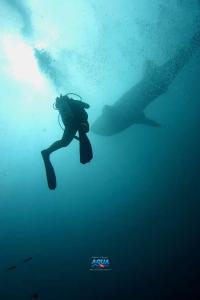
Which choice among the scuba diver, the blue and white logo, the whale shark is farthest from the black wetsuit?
the blue and white logo

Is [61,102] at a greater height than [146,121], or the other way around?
[146,121]

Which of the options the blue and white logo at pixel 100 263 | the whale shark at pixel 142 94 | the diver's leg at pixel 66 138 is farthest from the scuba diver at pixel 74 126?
the blue and white logo at pixel 100 263

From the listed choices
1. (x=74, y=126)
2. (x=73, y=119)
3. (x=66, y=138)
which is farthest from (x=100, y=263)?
(x=73, y=119)

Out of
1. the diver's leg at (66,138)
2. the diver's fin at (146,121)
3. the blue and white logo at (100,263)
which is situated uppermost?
the diver's fin at (146,121)

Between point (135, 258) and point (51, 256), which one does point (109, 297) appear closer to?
point (135, 258)

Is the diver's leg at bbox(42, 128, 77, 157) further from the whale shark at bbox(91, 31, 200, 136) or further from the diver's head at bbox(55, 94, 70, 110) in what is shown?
the whale shark at bbox(91, 31, 200, 136)

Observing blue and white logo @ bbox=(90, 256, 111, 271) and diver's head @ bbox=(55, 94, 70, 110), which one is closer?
diver's head @ bbox=(55, 94, 70, 110)

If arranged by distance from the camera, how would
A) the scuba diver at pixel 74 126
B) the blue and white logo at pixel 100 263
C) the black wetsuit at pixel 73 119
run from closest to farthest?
the scuba diver at pixel 74 126 < the black wetsuit at pixel 73 119 < the blue and white logo at pixel 100 263

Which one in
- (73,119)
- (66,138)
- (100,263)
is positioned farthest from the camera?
(100,263)

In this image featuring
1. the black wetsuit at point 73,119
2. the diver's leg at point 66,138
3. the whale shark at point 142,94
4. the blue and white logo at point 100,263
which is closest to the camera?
the black wetsuit at point 73,119

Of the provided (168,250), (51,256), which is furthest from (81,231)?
(168,250)

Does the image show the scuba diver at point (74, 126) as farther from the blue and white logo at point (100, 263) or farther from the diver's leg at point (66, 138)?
the blue and white logo at point (100, 263)

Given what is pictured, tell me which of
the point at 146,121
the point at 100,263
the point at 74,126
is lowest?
the point at 100,263

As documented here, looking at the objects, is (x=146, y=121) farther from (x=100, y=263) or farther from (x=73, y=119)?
(x=100, y=263)
